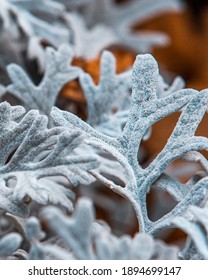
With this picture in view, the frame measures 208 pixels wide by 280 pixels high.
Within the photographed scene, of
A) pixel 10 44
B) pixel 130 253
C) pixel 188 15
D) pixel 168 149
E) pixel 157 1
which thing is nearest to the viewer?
pixel 130 253

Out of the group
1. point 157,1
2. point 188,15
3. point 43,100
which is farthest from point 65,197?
point 188,15

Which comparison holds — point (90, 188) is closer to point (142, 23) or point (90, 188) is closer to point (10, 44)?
point (10, 44)

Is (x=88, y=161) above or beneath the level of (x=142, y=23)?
beneath

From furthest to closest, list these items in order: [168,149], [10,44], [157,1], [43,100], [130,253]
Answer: [157,1] < [10,44] < [43,100] < [168,149] < [130,253]

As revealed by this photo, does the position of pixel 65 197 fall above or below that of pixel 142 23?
below

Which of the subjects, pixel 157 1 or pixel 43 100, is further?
pixel 157 1

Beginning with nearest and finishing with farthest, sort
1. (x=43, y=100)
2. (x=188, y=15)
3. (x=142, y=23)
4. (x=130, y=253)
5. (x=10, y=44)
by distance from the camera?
(x=130, y=253)
(x=43, y=100)
(x=10, y=44)
(x=142, y=23)
(x=188, y=15)
